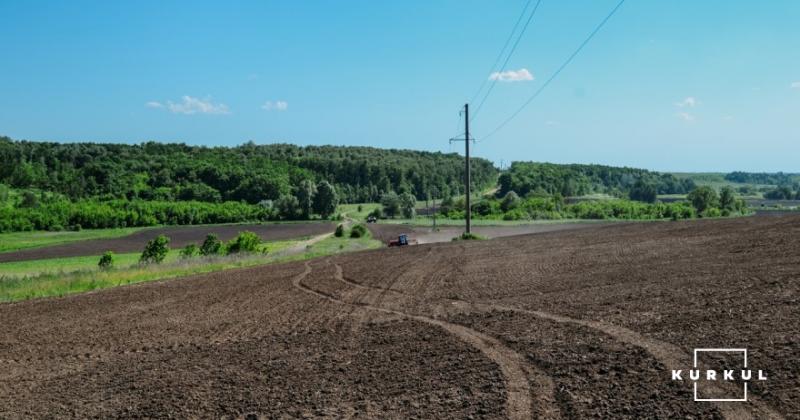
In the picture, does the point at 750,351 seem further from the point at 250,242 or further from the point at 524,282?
the point at 250,242

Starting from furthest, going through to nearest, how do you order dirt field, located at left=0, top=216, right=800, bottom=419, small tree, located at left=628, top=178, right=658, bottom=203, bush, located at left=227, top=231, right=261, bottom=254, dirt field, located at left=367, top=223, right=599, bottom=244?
small tree, located at left=628, top=178, right=658, bottom=203 → dirt field, located at left=367, top=223, right=599, bottom=244 → bush, located at left=227, top=231, right=261, bottom=254 → dirt field, located at left=0, top=216, right=800, bottom=419

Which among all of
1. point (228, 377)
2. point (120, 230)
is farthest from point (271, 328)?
Result: point (120, 230)

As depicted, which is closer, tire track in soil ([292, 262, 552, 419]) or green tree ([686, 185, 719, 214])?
tire track in soil ([292, 262, 552, 419])

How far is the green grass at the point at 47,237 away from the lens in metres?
82.1

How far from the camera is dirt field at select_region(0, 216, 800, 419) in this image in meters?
7.30

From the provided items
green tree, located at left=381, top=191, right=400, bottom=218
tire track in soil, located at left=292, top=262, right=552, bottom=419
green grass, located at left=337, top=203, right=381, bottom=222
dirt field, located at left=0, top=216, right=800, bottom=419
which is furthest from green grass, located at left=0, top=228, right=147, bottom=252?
tire track in soil, located at left=292, top=262, right=552, bottom=419

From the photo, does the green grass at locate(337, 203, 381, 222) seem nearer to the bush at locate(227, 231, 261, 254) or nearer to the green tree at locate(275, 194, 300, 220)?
the green tree at locate(275, 194, 300, 220)

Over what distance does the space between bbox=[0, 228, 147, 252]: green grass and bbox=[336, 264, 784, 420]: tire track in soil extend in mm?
86857

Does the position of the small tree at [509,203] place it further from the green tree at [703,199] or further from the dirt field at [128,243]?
the dirt field at [128,243]

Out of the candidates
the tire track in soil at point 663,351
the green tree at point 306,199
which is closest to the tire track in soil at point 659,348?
the tire track in soil at point 663,351

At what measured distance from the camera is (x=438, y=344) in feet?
33.7

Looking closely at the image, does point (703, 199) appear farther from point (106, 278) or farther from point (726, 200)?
point (106, 278)

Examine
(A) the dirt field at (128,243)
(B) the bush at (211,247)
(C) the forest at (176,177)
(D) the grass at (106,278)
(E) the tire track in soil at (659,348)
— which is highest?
(C) the forest at (176,177)

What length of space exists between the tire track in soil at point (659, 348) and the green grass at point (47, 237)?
86857 millimetres
